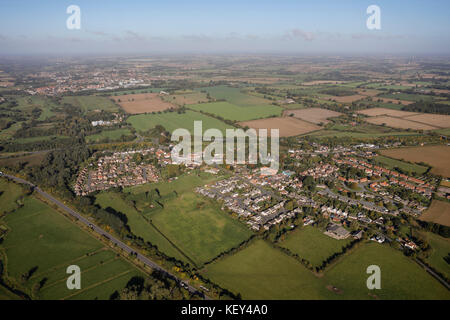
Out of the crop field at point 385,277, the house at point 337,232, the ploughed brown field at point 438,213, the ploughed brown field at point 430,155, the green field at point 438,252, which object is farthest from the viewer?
the ploughed brown field at point 430,155

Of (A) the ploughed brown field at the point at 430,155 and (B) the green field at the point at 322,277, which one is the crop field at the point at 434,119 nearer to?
(A) the ploughed brown field at the point at 430,155

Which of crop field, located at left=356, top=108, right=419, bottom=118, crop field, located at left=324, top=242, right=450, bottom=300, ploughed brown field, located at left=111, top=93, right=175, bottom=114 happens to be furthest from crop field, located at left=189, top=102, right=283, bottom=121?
crop field, located at left=324, top=242, right=450, bottom=300

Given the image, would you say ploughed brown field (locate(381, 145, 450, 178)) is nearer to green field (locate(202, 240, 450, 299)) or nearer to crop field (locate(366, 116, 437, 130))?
crop field (locate(366, 116, 437, 130))

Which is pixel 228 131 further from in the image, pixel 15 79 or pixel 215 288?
pixel 15 79

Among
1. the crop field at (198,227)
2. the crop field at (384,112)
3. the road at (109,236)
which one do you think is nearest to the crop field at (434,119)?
the crop field at (384,112)

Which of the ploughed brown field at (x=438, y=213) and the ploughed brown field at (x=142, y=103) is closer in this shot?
the ploughed brown field at (x=438, y=213)
